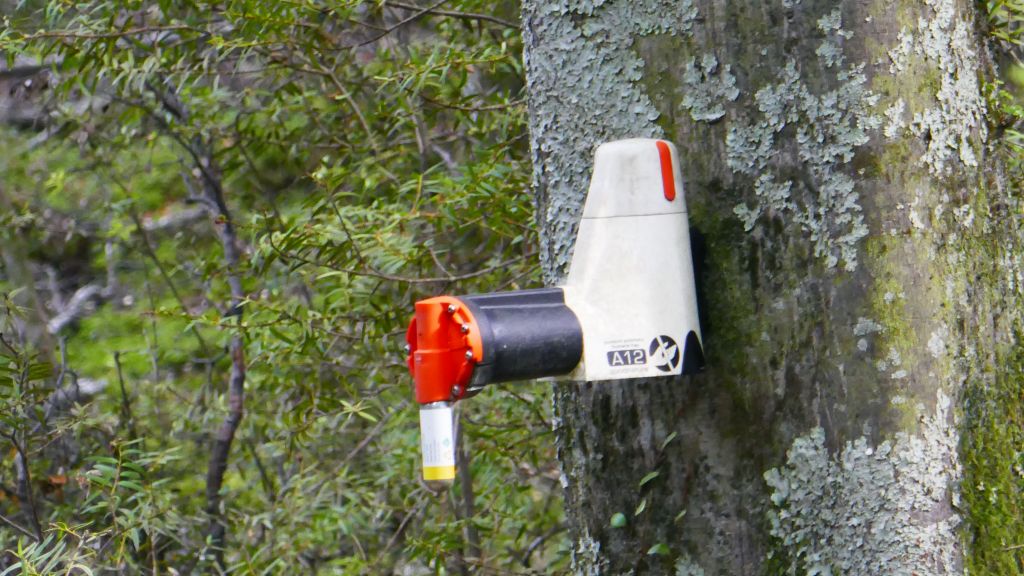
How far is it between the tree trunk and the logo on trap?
0.06 m

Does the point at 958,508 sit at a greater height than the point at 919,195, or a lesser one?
lesser

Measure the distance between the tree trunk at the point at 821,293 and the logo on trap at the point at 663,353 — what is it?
0.18 ft

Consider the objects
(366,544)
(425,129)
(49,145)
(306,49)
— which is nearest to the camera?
(306,49)

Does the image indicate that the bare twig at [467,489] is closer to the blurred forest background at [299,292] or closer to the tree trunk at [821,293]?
the blurred forest background at [299,292]

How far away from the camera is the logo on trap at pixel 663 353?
1.06m

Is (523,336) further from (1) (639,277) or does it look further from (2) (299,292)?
(2) (299,292)

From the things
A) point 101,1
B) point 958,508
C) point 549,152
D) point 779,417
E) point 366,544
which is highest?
point 101,1

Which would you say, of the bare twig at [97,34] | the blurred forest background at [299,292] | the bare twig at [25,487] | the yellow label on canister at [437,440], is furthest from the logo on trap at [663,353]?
the bare twig at [97,34]

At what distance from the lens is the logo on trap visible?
3.47 feet

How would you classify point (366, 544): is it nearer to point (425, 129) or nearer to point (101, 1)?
point (425, 129)

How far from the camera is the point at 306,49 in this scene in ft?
8.46

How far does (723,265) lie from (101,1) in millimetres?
2396

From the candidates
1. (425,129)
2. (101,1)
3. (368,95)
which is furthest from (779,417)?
(101,1)

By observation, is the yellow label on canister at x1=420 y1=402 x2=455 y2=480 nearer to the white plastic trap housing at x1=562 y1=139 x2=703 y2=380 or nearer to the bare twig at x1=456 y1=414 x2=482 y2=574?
the white plastic trap housing at x1=562 y1=139 x2=703 y2=380
